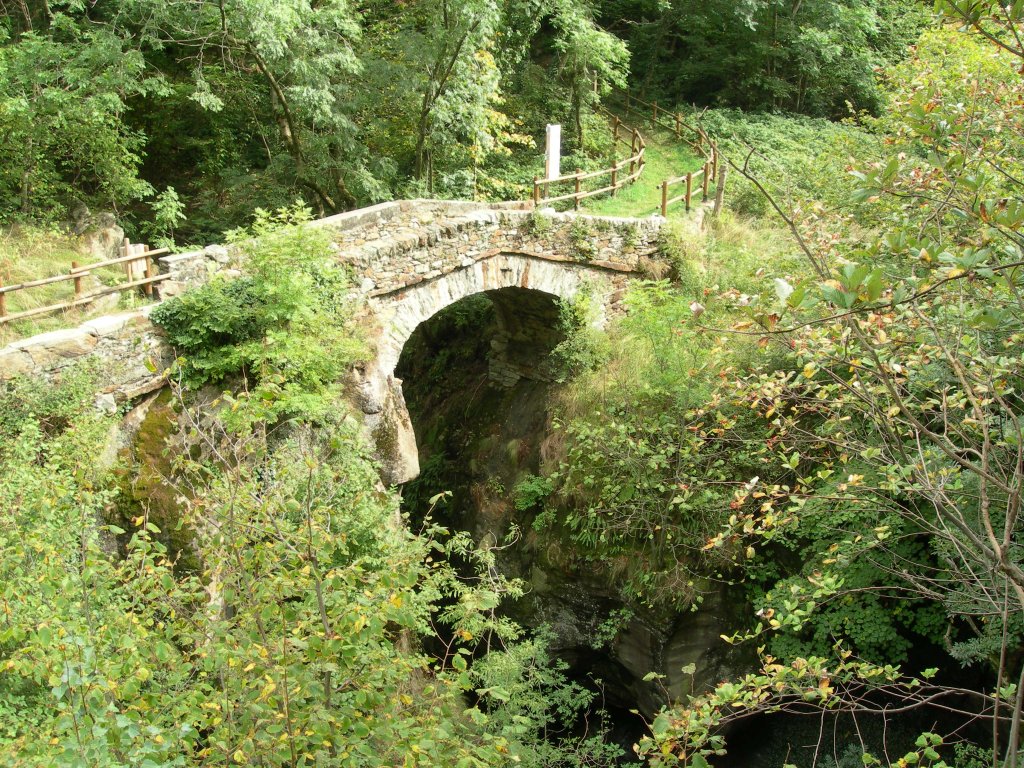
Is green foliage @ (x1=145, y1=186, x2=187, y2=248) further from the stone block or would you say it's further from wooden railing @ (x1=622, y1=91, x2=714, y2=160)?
wooden railing @ (x1=622, y1=91, x2=714, y2=160)

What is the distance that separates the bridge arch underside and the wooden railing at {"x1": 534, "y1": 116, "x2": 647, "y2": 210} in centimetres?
135

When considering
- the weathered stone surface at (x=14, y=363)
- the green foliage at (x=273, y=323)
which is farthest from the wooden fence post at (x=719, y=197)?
the weathered stone surface at (x=14, y=363)

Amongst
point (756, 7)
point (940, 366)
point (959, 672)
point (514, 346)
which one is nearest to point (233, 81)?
point (514, 346)

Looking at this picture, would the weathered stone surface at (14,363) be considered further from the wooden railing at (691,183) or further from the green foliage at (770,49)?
the green foliage at (770,49)

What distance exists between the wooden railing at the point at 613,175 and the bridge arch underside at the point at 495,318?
135 cm

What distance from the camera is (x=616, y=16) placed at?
23.4m

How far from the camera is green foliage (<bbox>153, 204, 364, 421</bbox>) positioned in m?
9.23

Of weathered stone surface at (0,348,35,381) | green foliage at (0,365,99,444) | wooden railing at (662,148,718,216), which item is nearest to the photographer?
green foliage at (0,365,99,444)

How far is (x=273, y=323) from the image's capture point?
31.4 feet

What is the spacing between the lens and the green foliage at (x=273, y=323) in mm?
9234

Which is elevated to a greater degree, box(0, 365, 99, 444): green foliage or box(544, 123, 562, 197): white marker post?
box(544, 123, 562, 197): white marker post

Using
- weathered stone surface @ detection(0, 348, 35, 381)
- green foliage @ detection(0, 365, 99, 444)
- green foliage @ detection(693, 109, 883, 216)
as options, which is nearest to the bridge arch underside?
green foliage @ detection(0, 365, 99, 444)

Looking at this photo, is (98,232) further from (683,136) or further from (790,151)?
(790,151)

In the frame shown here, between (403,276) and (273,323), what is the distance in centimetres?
220
